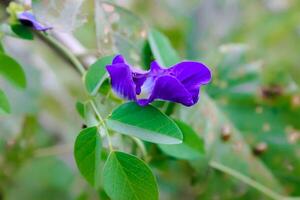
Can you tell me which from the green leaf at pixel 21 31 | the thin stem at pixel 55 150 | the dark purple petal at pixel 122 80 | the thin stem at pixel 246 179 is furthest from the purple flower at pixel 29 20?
the thin stem at pixel 55 150

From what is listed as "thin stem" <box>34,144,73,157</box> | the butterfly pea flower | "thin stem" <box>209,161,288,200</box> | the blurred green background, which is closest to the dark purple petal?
the butterfly pea flower

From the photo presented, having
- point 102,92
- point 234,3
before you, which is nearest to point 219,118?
point 102,92

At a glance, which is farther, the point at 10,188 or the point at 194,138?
the point at 10,188

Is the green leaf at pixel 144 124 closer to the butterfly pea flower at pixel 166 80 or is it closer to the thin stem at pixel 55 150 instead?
the butterfly pea flower at pixel 166 80

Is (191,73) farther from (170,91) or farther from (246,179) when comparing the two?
(246,179)

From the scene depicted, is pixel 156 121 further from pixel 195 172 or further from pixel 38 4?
pixel 195 172

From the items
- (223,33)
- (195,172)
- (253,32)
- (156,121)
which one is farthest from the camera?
(253,32)

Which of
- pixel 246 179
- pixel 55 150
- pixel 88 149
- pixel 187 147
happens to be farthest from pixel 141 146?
pixel 55 150
